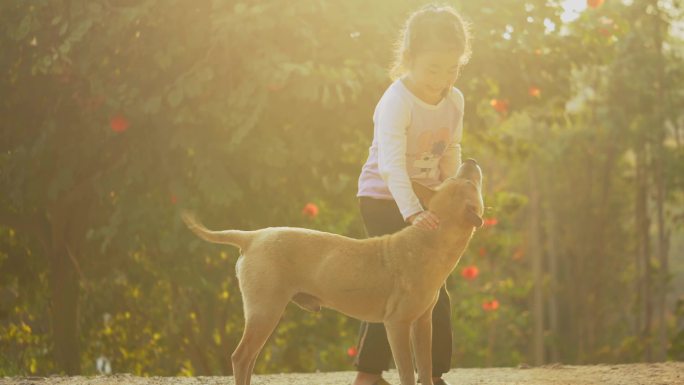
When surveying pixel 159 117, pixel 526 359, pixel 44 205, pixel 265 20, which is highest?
pixel 265 20

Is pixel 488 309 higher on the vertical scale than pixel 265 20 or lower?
lower

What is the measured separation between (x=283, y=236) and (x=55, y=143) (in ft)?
17.7

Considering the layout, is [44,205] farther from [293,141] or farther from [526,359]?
[526,359]

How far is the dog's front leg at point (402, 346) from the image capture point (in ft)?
18.1

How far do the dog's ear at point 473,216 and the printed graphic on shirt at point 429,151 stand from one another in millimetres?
745

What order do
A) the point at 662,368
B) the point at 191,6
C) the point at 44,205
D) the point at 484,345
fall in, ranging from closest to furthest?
the point at 662,368 < the point at 191,6 < the point at 44,205 < the point at 484,345

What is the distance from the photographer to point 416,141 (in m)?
6.11

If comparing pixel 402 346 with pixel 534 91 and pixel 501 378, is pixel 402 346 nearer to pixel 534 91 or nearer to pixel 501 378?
pixel 501 378

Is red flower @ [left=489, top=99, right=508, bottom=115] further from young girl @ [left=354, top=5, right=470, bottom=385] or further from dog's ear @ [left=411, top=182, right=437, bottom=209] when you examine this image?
dog's ear @ [left=411, top=182, right=437, bottom=209]

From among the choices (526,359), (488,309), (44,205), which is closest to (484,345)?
(526,359)

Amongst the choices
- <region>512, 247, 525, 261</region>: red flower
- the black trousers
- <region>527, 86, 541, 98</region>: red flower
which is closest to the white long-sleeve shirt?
the black trousers

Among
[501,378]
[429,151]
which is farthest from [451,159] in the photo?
[501,378]

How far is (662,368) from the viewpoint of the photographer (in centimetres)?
863

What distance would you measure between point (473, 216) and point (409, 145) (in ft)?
2.65
